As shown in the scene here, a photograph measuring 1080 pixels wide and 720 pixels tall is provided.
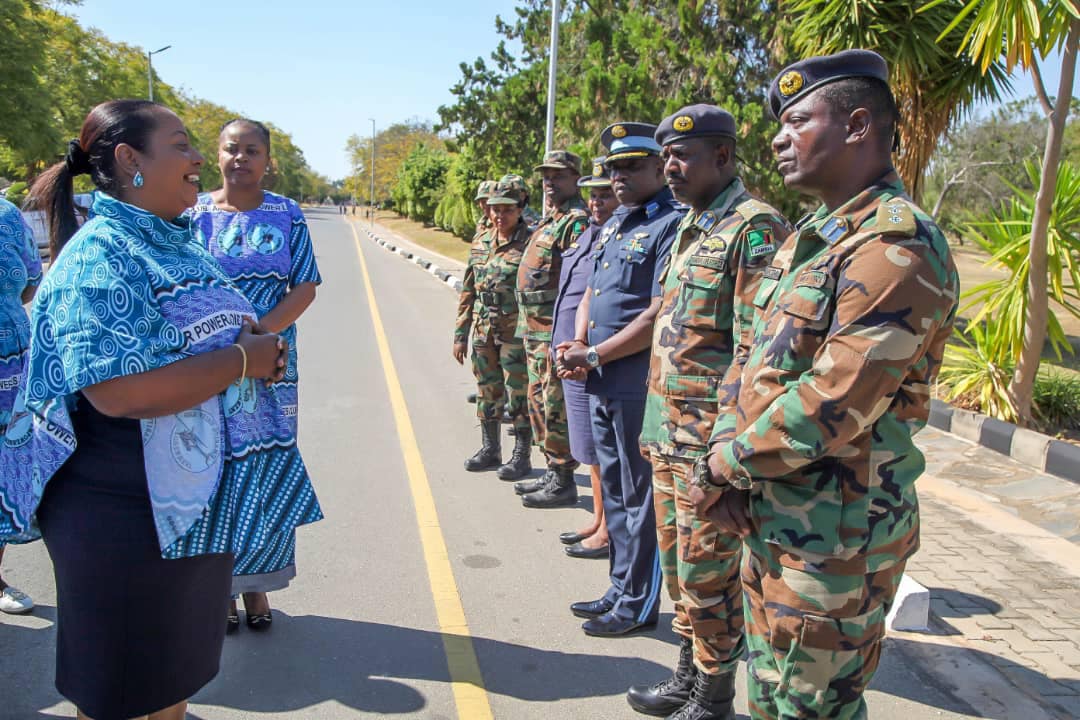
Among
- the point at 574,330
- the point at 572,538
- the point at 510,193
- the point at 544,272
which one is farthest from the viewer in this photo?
the point at 510,193

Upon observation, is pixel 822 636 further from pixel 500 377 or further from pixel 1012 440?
pixel 1012 440

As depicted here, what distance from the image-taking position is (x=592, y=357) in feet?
12.0

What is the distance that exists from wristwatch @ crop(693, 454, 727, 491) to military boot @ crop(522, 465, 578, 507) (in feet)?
10.2

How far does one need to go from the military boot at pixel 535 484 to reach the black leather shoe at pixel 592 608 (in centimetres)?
157

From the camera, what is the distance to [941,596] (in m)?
4.05

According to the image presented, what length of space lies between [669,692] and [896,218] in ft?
6.47

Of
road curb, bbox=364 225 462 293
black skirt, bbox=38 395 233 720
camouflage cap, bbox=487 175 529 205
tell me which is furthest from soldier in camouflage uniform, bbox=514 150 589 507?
road curb, bbox=364 225 462 293

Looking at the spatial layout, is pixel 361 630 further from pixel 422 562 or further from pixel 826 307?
pixel 826 307

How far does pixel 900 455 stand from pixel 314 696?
2266mm


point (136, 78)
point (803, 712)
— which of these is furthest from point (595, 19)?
point (136, 78)

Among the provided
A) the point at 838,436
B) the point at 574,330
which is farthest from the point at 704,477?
the point at 574,330

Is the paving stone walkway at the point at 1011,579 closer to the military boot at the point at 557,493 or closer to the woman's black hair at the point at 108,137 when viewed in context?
the military boot at the point at 557,493

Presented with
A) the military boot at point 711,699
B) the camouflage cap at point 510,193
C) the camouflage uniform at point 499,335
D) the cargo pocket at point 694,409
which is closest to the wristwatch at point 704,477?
the cargo pocket at point 694,409

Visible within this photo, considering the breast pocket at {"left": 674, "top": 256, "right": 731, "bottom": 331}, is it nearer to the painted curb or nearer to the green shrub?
the painted curb
